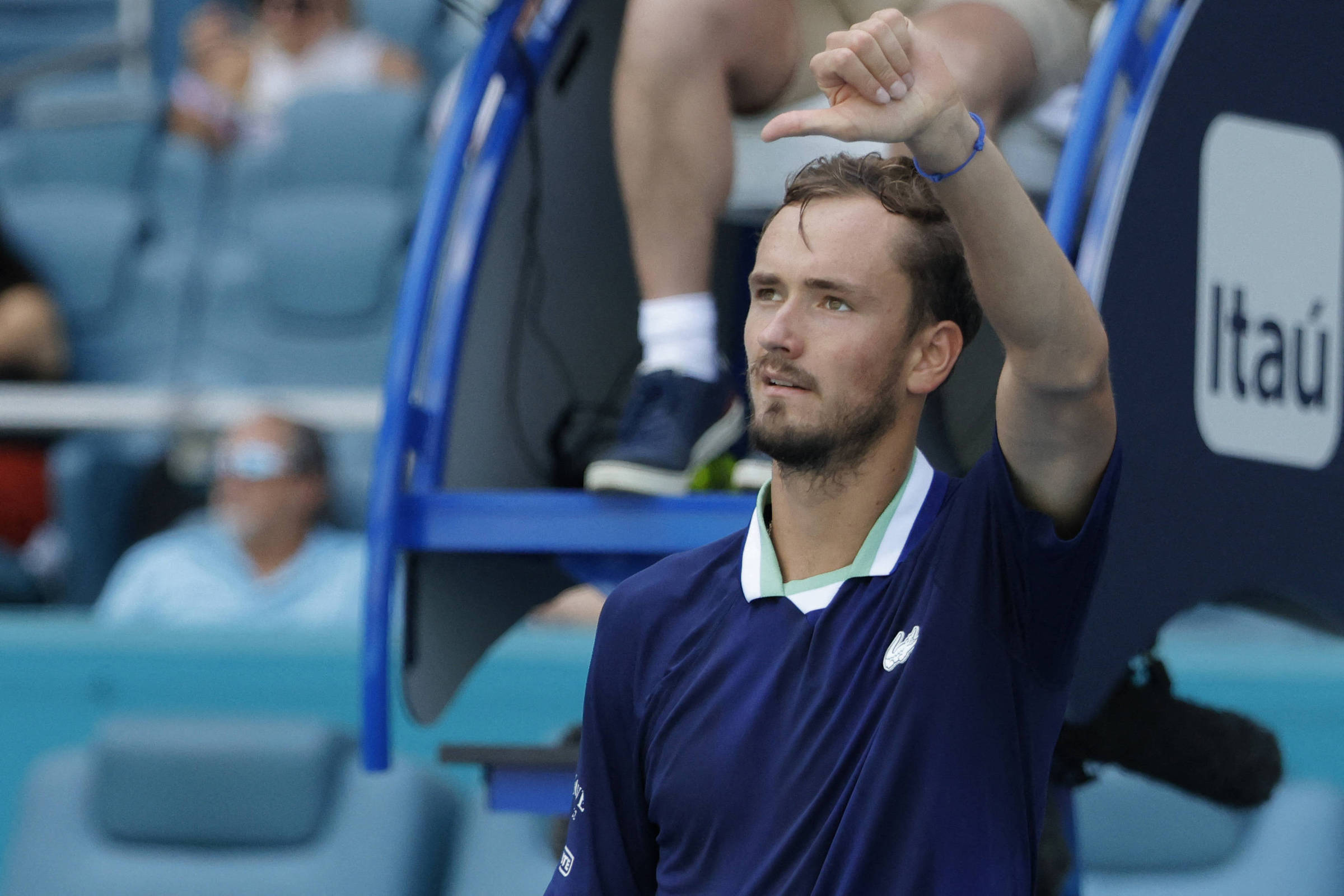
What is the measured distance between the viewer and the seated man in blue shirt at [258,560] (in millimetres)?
3660

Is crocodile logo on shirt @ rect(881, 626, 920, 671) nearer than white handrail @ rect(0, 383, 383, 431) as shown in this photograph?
Yes

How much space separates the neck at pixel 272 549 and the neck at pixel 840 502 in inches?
102

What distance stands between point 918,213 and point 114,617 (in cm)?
289

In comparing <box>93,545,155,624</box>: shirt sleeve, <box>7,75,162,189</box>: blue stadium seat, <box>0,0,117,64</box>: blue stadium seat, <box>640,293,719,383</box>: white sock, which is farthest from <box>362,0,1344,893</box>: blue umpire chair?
<box>0,0,117,64</box>: blue stadium seat

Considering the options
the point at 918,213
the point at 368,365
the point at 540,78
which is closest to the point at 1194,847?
the point at 540,78

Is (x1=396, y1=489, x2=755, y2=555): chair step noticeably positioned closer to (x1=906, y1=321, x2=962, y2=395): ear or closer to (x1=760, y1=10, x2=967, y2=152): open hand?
(x1=906, y1=321, x2=962, y2=395): ear

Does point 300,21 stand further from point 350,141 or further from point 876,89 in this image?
point 876,89

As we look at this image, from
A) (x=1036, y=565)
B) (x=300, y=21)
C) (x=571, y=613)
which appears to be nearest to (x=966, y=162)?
(x=1036, y=565)

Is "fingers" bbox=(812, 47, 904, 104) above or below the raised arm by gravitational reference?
above

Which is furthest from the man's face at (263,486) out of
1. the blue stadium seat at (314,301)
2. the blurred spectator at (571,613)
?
the blue stadium seat at (314,301)

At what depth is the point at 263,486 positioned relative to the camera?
3682mm

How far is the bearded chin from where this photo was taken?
50.3 inches

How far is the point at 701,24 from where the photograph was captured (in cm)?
200

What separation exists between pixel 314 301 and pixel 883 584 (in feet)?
12.3
